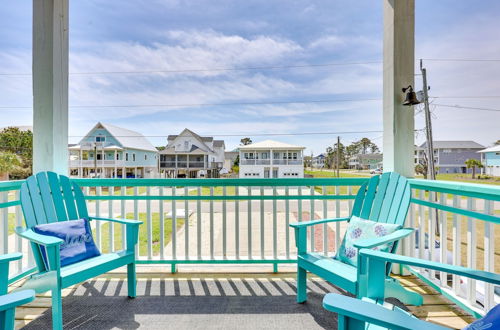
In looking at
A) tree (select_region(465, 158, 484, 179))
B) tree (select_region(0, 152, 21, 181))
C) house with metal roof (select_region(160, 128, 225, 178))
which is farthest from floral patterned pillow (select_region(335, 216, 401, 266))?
tree (select_region(0, 152, 21, 181))

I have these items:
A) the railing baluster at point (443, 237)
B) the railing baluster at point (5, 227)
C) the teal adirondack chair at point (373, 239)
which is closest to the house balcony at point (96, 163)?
the railing baluster at point (5, 227)

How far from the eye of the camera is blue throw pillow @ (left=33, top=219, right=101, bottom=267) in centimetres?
195

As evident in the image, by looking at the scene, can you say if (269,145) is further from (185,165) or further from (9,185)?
(9,185)

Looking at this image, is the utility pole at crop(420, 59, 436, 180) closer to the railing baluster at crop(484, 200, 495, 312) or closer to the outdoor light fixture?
the outdoor light fixture

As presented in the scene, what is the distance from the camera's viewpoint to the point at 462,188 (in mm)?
1783

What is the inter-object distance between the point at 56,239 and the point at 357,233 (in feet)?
6.65

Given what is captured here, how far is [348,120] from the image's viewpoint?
3.54 meters

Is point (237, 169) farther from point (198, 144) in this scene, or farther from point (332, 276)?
point (332, 276)

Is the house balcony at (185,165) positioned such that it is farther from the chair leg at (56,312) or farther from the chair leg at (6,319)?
the chair leg at (6,319)

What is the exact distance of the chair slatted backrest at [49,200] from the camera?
2006 millimetres

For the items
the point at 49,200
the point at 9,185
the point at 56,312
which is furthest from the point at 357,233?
the point at 9,185

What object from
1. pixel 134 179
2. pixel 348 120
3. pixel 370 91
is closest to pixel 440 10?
pixel 370 91

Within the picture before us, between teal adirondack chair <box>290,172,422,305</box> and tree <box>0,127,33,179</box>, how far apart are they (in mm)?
2429

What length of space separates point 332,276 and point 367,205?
736 millimetres
